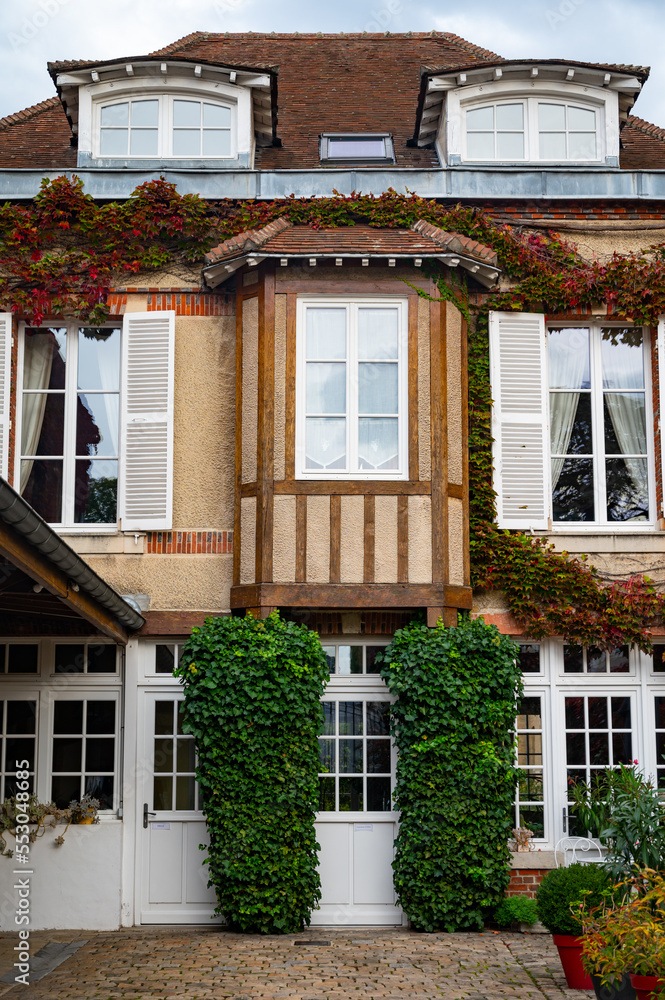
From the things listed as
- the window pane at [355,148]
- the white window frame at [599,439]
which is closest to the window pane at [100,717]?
the white window frame at [599,439]

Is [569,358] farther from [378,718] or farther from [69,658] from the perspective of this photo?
[69,658]

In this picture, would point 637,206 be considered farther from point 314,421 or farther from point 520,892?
point 520,892

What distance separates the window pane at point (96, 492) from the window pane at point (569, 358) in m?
4.09

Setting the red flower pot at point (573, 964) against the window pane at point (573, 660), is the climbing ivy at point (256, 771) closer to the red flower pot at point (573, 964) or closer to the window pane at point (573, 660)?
the red flower pot at point (573, 964)

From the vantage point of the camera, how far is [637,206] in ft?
33.3

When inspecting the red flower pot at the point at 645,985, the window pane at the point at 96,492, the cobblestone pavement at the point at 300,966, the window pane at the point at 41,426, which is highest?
the window pane at the point at 41,426

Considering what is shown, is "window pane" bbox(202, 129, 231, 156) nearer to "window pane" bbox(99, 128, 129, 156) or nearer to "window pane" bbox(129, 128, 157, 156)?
"window pane" bbox(129, 128, 157, 156)

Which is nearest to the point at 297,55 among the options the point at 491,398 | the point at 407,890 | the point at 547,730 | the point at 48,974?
the point at 491,398

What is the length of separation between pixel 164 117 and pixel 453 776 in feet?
22.0

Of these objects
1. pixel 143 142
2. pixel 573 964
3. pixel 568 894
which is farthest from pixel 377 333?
pixel 573 964

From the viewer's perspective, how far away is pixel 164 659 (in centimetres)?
959

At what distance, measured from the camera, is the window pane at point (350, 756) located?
30.8 feet

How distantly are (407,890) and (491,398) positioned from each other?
4231mm

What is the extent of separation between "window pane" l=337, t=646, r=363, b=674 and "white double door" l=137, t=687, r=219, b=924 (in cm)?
143
